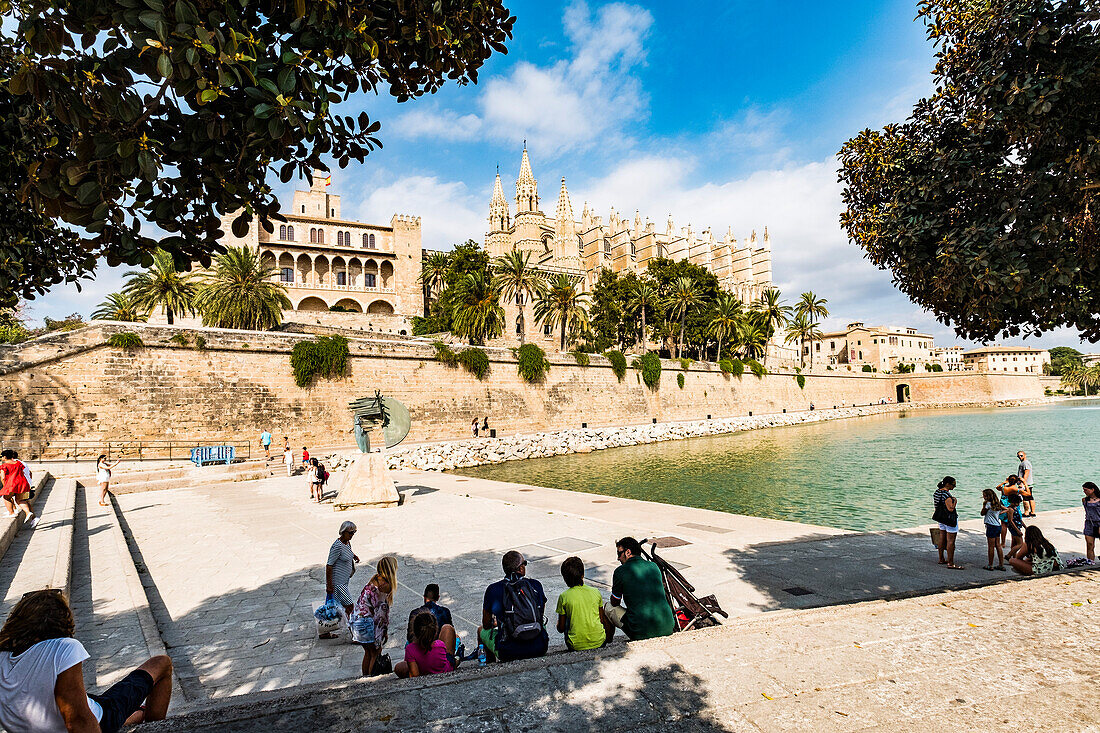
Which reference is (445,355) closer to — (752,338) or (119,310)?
(119,310)

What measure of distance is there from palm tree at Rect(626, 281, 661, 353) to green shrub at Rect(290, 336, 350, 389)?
33379 mm

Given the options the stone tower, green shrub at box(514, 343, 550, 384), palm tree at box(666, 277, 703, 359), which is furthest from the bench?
the stone tower

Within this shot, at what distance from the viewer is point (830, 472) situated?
19.8m

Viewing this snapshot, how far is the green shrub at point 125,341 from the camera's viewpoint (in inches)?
811

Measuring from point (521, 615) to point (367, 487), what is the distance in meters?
9.85

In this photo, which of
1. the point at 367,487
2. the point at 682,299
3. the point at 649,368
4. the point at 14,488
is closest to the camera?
the point at 14,488

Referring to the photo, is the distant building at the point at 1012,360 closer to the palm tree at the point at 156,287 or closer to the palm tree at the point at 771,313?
the palm tree at the point at 771,313

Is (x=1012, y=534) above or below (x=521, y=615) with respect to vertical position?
below

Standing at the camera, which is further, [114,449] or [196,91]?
[114,449]

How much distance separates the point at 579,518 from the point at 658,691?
806cm

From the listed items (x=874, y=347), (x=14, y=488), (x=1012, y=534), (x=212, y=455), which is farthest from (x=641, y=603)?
(x=874, y=347)

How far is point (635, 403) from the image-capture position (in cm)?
4178

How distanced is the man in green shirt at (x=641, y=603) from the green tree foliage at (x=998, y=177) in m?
3.84

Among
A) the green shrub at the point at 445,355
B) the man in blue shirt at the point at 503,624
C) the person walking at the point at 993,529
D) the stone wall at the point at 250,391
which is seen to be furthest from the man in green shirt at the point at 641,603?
the green shrub at the point at 445,355
